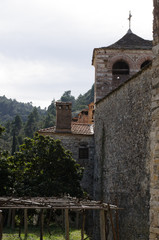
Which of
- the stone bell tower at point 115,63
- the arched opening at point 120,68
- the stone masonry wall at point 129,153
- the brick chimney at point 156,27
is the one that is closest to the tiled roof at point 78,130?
the stone bell tower at point 115,63

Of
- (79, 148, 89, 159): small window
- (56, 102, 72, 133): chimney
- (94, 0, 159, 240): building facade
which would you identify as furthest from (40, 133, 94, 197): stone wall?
(94, 0, 159, 240): building facade

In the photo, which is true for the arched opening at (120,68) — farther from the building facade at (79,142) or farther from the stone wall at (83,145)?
the stone wall at (83,145)

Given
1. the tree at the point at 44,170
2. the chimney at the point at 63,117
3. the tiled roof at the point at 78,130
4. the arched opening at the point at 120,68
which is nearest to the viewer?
the tree at the point at 44,170

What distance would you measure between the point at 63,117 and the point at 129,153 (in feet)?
30.0

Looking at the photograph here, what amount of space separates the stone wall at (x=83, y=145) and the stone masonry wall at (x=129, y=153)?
3052 millimetres

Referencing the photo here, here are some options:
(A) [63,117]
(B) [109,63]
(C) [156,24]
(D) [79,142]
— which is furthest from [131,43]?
(C) [156,24]

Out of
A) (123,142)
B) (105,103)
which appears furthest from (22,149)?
(123,142)

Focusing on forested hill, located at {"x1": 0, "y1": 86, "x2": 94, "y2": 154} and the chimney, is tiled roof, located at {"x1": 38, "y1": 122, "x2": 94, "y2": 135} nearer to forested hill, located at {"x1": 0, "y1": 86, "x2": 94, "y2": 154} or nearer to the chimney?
the chimney

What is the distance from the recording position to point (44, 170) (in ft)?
48.1

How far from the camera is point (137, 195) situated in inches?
397

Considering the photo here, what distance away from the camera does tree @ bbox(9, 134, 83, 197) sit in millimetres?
13828

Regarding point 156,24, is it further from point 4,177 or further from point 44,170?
point 4,177

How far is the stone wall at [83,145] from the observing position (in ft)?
59.6

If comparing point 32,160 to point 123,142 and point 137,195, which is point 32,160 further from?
point 137,195
